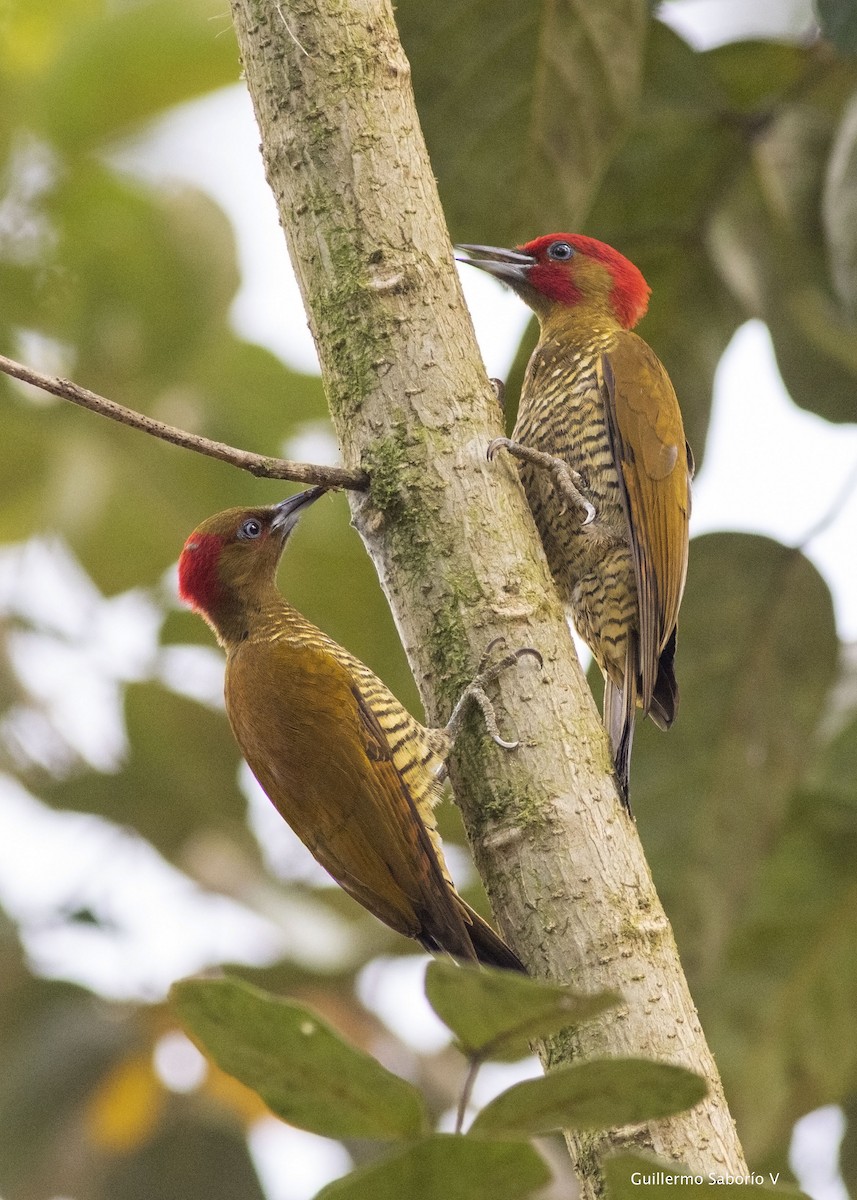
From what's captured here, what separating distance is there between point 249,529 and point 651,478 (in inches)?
39.4

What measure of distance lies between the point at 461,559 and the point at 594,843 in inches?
16.8

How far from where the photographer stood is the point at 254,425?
12.9ft

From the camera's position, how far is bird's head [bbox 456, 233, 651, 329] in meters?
3.13

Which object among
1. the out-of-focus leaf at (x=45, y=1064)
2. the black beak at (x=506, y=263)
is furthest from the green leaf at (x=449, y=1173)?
the out-of-focus leaf at (x=45, y=1064)

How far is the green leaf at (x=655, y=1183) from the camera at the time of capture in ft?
3.36

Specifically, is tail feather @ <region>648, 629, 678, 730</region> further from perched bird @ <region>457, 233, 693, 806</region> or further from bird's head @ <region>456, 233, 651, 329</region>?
bird's head @ <region>456, 233, 651, 329</region>

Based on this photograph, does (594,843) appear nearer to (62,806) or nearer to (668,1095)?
(668,1095)

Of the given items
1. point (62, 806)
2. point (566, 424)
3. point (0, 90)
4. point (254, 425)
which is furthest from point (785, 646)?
point (0, 90)

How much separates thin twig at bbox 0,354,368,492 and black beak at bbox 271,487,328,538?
1113mm

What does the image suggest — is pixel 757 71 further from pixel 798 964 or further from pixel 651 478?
pixel 798 964

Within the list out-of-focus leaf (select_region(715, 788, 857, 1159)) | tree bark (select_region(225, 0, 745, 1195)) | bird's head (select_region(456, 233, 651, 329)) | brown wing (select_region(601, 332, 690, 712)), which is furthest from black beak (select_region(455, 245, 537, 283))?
out-of-focus leaf (select_region(715, 788, 857, 1159))

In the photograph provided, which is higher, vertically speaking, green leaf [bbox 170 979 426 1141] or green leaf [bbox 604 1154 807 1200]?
green leaf [bbox 170 979 426 1141]

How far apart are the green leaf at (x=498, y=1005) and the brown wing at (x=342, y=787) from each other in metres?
1.38

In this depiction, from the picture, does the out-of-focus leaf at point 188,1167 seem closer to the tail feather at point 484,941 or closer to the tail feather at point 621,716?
the tail feather at point 484,941
